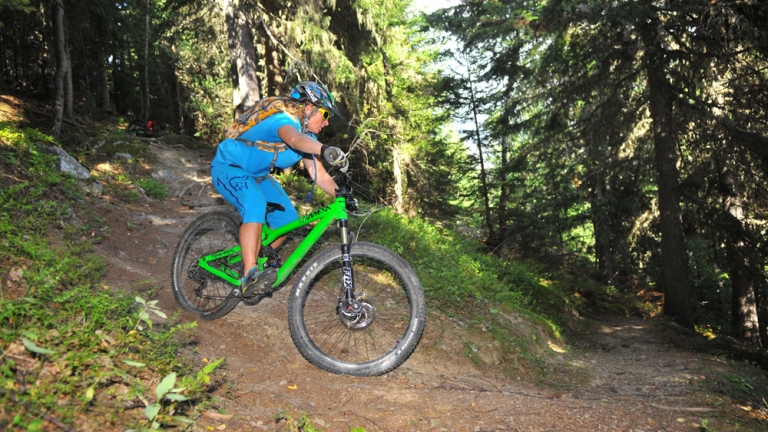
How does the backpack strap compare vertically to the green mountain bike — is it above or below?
above

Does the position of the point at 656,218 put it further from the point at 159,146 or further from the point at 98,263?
the point at 159,146

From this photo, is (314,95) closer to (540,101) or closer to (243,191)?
(243,191)

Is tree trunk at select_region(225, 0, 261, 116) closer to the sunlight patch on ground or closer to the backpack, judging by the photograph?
the backpack

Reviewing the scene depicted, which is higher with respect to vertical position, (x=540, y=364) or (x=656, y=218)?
(x=656, y=218)

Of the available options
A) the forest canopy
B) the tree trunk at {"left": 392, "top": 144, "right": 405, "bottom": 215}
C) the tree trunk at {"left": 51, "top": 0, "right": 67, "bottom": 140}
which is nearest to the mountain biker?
the forest canopy

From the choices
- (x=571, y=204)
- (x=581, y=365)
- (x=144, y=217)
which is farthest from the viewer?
(x=571, y=204)

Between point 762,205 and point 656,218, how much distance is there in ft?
15.9

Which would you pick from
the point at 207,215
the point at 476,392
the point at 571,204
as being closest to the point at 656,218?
the point at 571,204

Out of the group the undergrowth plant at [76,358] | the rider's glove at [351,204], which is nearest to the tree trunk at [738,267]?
the rider's glove at [351,204]

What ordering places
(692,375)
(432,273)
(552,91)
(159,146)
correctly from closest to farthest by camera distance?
(692,375), (432,273), (552,91), (159,146)

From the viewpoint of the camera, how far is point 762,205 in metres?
12.8

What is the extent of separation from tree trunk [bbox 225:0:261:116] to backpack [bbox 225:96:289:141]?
7.54 meters

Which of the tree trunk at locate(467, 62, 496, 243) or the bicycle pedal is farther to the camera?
the tree trunk at locate(467, 62, 496, 243)

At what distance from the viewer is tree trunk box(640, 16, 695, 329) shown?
10.6 metres
